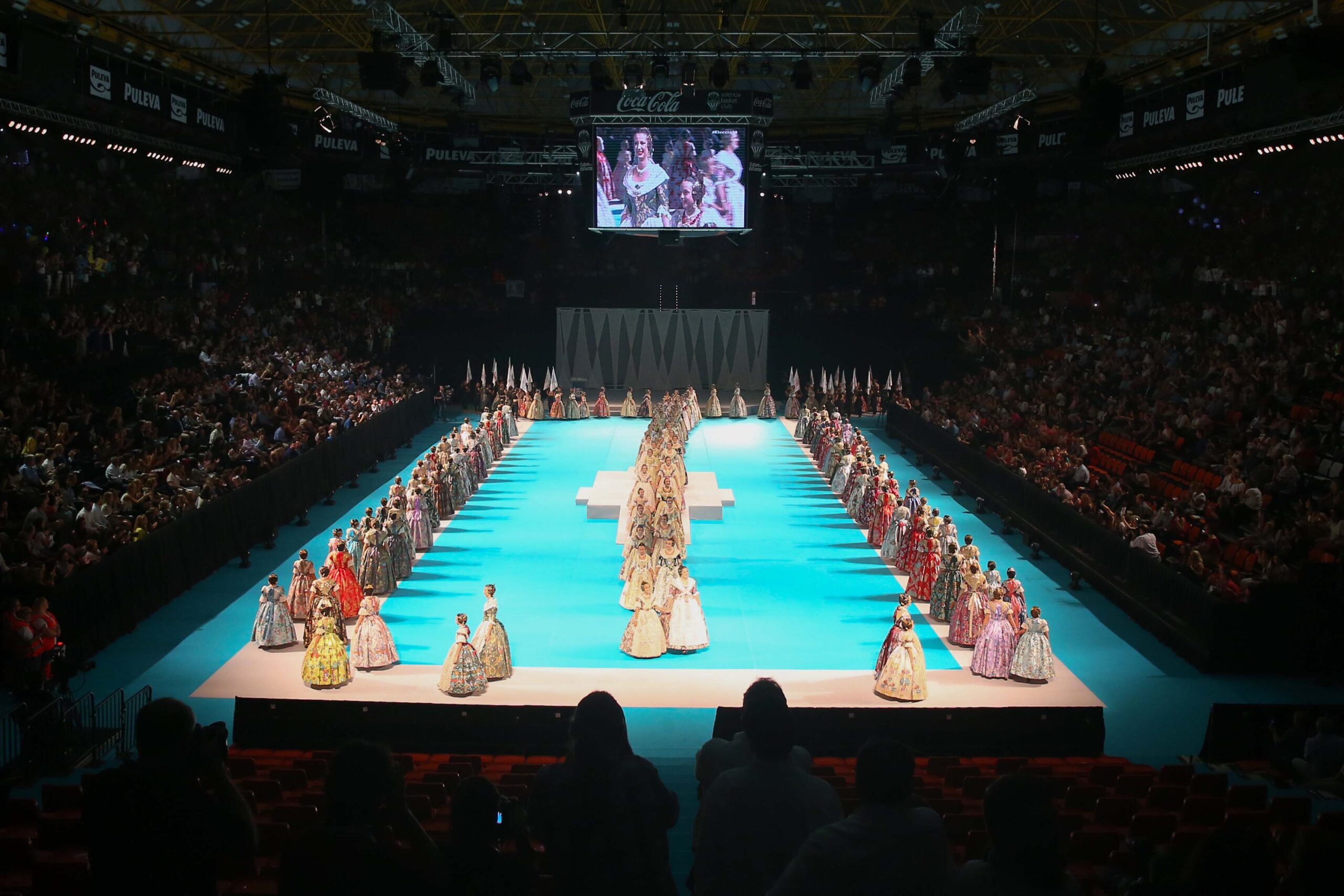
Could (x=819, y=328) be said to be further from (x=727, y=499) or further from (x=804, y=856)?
(x=804, y=856)

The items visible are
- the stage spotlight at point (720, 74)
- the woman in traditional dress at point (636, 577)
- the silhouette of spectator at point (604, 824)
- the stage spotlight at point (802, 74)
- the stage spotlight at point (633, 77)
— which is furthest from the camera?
the stage spotlight at point (633, 77)

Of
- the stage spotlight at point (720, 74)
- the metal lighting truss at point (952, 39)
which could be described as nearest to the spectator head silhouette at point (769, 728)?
the metal lighting truss at point (952, 39)

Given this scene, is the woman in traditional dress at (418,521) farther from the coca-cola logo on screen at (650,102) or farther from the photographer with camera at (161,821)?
the photographer with camera at (161,821)

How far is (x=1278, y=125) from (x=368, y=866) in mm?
22480

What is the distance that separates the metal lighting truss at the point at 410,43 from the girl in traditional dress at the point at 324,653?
36.3ft

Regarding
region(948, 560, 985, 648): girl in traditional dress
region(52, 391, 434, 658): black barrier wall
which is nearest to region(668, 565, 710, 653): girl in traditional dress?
region(948, 560, 985, 648): girl in traditional dress

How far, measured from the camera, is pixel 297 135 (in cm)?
2728

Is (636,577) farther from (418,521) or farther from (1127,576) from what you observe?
(1127,576)

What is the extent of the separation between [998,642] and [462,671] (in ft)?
17.5

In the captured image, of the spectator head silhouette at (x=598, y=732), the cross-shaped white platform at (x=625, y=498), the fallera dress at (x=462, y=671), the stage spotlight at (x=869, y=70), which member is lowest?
the fallera dress at (x=462, y=671)

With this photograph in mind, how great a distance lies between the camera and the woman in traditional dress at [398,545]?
16.3m

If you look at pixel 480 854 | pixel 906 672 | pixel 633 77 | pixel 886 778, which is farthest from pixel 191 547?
pixel 886 778

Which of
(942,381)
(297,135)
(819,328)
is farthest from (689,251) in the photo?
(297,135)

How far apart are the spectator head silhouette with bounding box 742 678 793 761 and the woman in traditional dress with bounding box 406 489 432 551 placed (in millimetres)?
15026
